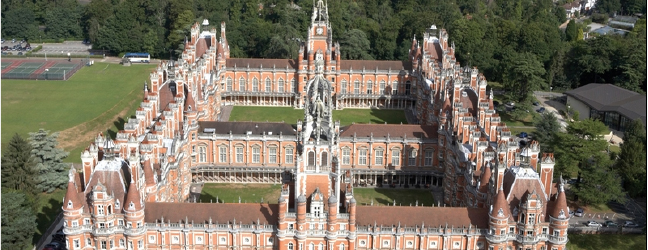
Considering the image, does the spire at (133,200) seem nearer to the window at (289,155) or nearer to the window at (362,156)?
the window at (289,155)

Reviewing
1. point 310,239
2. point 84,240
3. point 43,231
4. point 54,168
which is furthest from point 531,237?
point 54,168

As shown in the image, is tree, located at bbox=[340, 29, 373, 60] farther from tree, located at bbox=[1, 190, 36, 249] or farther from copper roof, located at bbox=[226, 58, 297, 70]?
tree, located at bbox=[1, 190, 36, 249]

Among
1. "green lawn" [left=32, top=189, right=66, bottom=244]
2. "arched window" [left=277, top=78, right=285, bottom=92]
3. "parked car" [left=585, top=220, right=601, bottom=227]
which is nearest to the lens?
"green lawn" [left=32, top=189, right=66, bottom=244]

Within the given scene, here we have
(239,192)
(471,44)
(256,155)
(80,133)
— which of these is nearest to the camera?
(239,192)

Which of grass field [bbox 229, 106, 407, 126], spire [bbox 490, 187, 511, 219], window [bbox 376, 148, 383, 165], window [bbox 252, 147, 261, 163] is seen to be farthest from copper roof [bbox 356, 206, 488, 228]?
grass field [bbox 229, 106, 407, 126]

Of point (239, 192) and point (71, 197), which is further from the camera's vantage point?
point (239, 192)

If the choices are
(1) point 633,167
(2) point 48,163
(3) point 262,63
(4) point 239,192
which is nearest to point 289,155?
(4) point 239,192

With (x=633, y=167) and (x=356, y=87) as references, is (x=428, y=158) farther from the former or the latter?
(x=356, y=87)
